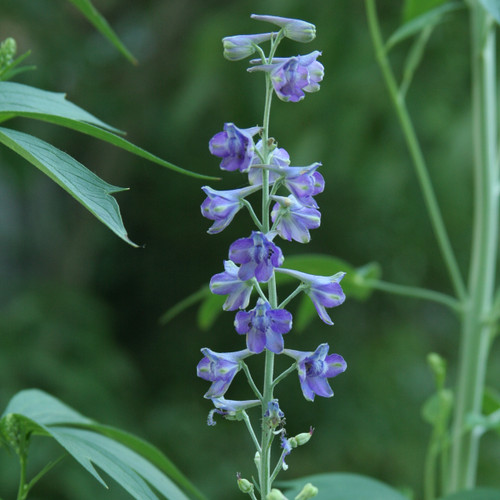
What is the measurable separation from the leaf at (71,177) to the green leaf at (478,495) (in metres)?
0.49

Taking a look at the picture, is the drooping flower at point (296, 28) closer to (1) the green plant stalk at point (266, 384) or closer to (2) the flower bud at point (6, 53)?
(1) the green plant stalk at point (266, 384)

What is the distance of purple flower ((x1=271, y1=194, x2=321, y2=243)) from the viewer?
0.45 metres

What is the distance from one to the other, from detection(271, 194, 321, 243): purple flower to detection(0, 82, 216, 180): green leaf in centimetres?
5

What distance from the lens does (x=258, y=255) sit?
1.33ft

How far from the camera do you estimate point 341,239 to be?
259 cm

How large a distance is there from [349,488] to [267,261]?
1.41ft

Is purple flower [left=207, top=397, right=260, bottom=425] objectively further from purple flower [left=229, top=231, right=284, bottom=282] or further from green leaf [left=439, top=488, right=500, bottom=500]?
green leaf [left=439, top=488, right=500, bottom=500]

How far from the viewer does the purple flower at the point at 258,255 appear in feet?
1.32

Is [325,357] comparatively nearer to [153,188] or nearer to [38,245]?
[153,188]

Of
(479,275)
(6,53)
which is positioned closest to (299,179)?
(6,53)

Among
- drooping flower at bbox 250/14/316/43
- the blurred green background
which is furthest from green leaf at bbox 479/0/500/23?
the blurred green background

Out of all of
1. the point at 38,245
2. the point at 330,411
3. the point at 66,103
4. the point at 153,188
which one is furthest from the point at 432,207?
the point at 38,245

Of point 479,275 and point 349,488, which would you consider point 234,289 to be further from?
point 479,275

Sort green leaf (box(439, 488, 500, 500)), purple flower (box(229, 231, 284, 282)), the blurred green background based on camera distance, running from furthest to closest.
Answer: the blurred green background, green leaf (box(439, 488, 500, 500)), purple flower (box(229, 231, 284, 282))
